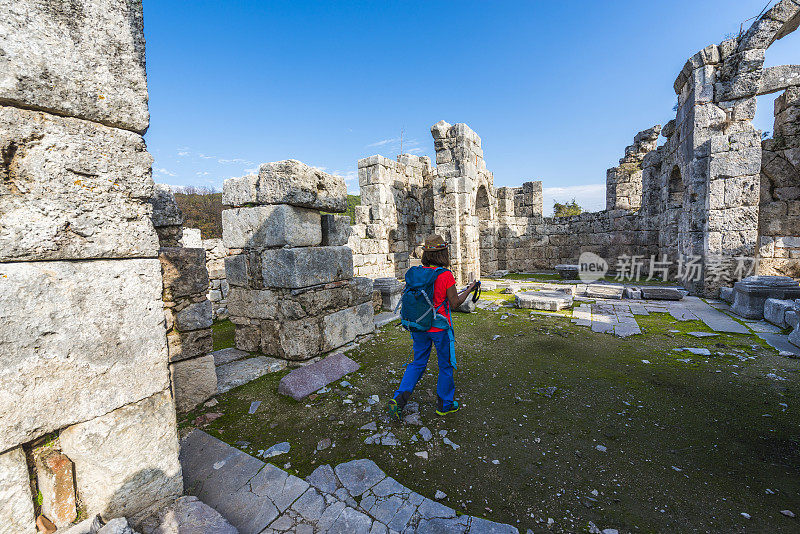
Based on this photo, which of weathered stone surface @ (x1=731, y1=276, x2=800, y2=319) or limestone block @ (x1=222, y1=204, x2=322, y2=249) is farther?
weathered stone surface @ (x1=731, y1=276, x2=800, y2=319)

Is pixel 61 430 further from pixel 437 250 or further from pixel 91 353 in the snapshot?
pixel 437 250

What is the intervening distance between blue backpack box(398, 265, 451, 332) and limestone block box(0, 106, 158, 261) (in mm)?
1878

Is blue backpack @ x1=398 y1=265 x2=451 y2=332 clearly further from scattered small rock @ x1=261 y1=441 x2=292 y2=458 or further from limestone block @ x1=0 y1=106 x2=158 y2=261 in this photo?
limestone block @ x1=0 y1=106 x2=158 y2=261

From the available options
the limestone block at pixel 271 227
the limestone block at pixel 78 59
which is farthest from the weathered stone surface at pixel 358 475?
the limestone block at pixel 271 227

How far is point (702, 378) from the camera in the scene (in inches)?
139

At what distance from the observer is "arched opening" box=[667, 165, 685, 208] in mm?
Result: 9659

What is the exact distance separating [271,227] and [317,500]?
9.41 ft

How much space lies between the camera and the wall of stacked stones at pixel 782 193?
24.3ft

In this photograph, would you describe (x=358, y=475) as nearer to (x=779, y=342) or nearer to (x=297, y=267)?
(x=297, y=267)

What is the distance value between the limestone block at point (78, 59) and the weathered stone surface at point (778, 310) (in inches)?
306

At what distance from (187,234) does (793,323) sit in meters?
9.65

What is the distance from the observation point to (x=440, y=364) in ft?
9.73

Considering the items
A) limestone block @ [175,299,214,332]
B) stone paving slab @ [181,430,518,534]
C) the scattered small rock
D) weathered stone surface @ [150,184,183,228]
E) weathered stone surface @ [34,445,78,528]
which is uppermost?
weathered stone surface @ [150,184,183,228]

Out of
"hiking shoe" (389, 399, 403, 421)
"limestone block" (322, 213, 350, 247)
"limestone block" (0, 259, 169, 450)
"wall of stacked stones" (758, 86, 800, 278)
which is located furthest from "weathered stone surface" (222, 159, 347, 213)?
"wall of stacked stones" (758, 86, 800, 278)
